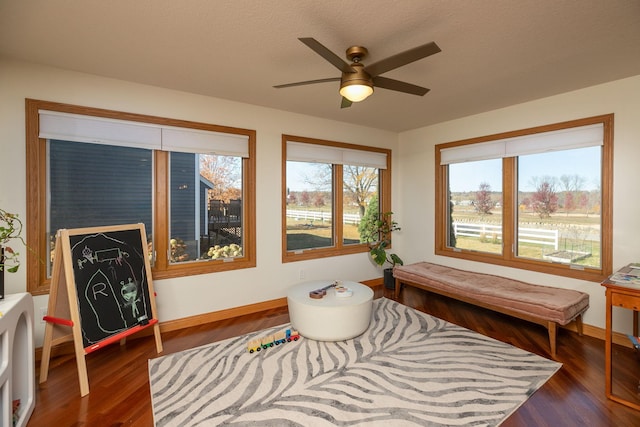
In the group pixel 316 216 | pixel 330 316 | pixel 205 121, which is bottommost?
pixel 330 316

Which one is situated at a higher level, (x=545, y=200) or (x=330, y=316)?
(x=545, y=200)

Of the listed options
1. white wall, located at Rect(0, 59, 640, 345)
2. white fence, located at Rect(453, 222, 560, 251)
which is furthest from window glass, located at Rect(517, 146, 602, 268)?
white wall, located at Rect(0, 59, 640, 345)

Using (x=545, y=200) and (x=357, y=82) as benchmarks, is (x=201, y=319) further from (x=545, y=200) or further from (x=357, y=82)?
(x=545, y=200)

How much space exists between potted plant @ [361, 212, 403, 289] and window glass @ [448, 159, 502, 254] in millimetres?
917

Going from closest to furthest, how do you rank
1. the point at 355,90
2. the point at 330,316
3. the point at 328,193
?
the point at 355,90, the point at 330,316, the point at 328,193

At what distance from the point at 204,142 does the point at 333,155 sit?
5.90 ft

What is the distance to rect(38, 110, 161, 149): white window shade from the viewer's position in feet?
8.16

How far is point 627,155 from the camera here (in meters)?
2.70

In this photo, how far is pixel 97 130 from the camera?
265 centimetres

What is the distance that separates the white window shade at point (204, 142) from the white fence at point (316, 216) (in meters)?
1.01

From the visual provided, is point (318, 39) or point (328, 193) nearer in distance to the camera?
point (318, 39)

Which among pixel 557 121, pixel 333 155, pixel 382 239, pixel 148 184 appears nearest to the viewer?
pixel 148 184

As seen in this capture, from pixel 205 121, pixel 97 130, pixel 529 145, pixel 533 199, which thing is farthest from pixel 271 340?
pixel 529 145

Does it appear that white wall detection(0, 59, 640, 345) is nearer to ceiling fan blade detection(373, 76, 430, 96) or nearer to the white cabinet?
the white cabinet
